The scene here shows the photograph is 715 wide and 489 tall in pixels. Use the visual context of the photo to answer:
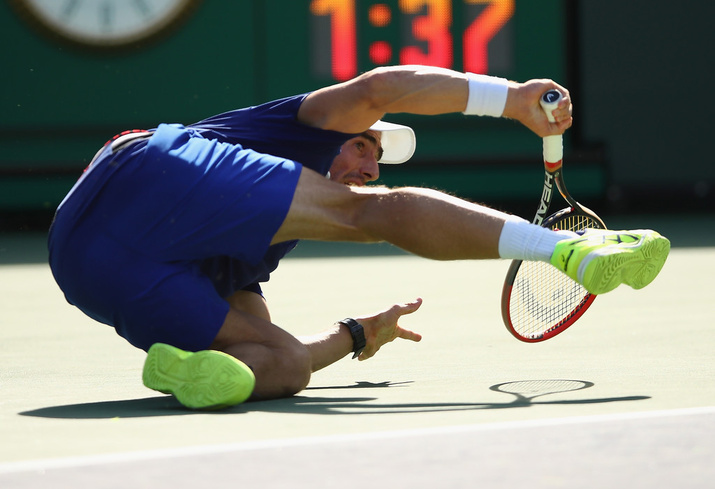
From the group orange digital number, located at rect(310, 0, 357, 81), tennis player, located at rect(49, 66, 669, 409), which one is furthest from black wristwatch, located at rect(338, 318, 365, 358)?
orange digital number, located at rect(310, 0, 357, 81)

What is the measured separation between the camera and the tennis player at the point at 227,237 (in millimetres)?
3117

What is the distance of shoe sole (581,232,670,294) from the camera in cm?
306

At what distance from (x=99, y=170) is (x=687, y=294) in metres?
3.19

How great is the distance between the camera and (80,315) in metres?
5.46

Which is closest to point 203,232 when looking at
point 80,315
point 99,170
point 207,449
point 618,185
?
point 99,170

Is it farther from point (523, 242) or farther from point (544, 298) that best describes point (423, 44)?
point (523, 242)

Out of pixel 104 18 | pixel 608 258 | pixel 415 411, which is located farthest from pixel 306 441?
pixel 104 18

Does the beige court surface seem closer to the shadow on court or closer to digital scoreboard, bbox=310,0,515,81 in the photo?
the shadow on court

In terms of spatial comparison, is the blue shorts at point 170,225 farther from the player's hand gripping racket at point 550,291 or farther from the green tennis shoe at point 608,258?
the player's hand gripping racket at point 550,291

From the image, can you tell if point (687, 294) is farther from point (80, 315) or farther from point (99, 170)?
point (99, 170)

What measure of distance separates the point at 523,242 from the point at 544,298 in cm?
74

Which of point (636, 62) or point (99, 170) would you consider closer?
point (99, 170)

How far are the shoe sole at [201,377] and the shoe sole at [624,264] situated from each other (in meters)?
0.83

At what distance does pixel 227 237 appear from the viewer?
3.19 metres
